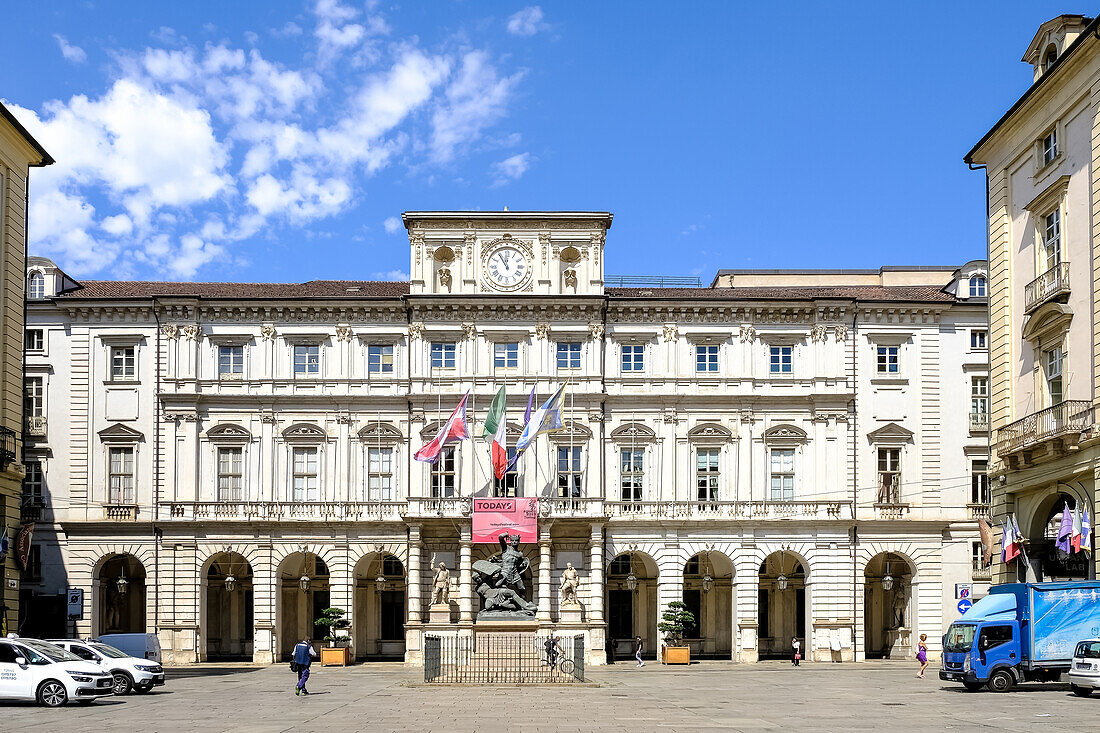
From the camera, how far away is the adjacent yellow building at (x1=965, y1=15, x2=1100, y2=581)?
38156 mm

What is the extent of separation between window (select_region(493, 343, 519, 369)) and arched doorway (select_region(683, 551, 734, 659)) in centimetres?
1289

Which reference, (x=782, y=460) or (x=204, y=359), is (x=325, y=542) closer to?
(x=204, y=359)

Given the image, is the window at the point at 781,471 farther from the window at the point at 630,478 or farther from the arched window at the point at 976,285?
the arched window at the point at 976,285

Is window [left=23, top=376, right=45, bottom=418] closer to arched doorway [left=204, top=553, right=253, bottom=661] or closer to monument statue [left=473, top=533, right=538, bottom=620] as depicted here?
arched doorway [left=204, top=553, right=253, bottom=661]

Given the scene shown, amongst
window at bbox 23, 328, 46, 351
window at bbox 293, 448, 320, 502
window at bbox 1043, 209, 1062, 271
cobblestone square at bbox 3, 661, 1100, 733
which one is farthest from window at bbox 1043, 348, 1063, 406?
window at bbox 23, 328, 46, 351

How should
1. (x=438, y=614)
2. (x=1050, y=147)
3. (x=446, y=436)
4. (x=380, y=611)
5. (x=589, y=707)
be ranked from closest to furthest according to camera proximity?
(x=589, y=707) → (x=1050, y=147) → (x=438, y=614) → (x=446, y=436) → (x=380, y=611)

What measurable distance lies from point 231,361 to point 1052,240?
37.1m

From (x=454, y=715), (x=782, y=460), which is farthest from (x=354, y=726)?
(x=782, y=460)

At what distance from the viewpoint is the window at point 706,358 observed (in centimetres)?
6256

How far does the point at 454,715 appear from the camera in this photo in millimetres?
30906

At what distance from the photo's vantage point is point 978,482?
61.7 metres

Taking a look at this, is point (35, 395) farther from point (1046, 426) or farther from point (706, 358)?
point (1046, 426)

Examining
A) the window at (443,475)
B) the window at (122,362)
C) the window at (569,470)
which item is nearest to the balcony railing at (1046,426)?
the window at (569,470)

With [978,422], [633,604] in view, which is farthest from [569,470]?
[978,422]
